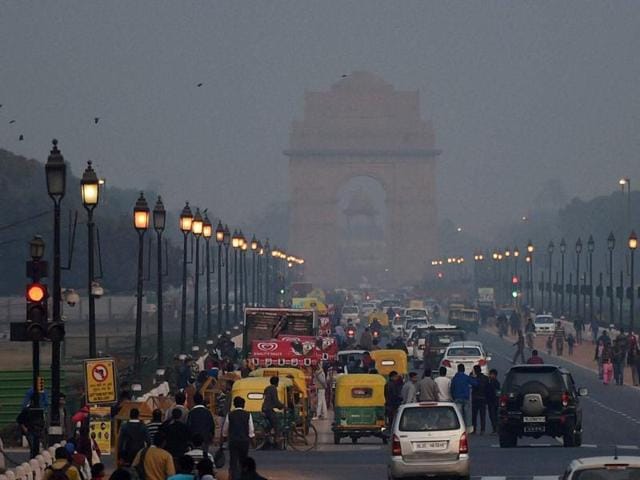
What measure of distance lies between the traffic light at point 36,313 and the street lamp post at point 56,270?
50 cm

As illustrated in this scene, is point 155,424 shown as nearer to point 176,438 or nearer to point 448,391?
point 176,438

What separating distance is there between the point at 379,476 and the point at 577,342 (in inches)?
1959

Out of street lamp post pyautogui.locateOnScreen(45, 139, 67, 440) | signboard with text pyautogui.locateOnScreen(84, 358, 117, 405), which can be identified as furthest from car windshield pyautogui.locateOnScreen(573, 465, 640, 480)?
signboard with text pyautogui.locateOnScreen(84, 358, 117, 405)

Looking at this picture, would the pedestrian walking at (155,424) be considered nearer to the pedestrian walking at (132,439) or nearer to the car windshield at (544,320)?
the pedestrian walking at (132,439)

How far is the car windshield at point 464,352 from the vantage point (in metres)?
45.9

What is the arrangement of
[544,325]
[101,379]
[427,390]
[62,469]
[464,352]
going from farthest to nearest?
[544,325], [464,352], [427,390], [101,379], [62,469]

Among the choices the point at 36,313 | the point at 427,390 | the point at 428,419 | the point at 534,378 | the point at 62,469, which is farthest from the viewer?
the point at 427,390

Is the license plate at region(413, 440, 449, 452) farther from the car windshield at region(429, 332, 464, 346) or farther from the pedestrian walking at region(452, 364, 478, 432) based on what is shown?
the car windshield at region(429, 332, 464, 346)

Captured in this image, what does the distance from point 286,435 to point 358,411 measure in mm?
2116

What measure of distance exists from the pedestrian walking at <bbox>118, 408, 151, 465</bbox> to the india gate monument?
530ft

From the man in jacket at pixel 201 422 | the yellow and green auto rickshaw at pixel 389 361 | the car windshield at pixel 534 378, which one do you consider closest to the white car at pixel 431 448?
the man in jacket at pixel 201 422

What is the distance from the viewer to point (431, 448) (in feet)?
83.2

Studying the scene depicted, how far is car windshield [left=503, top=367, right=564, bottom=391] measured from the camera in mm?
32237

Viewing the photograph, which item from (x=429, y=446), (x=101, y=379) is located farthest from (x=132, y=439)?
(x=429, y=446)
